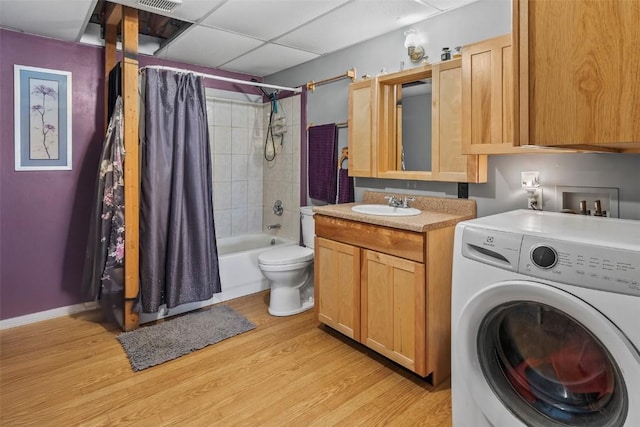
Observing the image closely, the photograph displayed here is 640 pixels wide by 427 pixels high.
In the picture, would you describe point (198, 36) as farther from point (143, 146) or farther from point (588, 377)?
point (588, 377)

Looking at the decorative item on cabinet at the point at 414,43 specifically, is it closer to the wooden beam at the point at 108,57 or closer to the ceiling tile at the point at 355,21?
the ceiling tile at the point at 355,21

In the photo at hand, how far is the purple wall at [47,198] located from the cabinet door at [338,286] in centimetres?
194

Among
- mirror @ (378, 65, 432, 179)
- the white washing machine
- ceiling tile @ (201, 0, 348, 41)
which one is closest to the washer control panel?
the white washing machine

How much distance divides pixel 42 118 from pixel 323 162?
7.03ft

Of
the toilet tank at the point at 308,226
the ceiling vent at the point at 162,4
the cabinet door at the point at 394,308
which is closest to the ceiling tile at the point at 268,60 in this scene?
the ceiling vent at the point at 162,4

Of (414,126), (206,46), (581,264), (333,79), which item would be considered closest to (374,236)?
(414,126)

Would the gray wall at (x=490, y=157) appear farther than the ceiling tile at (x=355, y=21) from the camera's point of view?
No

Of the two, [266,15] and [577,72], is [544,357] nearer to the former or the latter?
[577,72]

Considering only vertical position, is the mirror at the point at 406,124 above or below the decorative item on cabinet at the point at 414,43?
below

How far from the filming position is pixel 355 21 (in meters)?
2.48

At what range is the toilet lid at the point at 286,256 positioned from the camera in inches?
110

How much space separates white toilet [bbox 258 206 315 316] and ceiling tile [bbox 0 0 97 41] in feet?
6.50

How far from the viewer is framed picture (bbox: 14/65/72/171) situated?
2.66 metres

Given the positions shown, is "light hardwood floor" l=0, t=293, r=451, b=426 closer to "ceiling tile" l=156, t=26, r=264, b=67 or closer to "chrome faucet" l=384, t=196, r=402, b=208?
"chrome faucet" l=384, t=196, r=402, b=208
